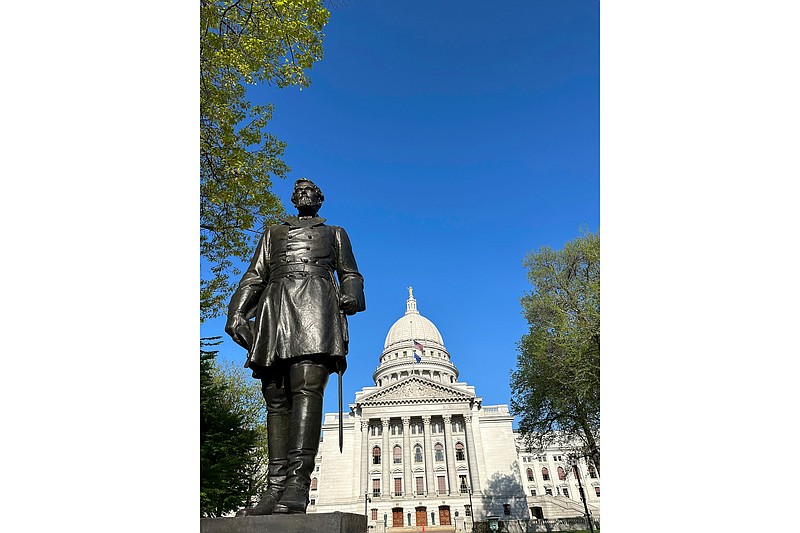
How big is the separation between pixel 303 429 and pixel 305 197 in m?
1.96

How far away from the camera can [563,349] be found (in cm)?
2094

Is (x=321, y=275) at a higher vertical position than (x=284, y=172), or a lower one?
lower

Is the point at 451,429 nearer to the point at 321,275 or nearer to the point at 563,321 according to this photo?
the point at 563,321

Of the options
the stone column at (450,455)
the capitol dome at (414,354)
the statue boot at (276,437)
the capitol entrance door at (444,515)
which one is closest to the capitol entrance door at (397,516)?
the capitol entrance door at (444,515)

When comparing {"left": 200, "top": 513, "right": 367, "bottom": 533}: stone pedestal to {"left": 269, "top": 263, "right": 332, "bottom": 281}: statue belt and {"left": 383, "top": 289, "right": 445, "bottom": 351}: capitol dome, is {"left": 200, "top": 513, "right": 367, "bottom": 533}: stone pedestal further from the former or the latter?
{"left": 383, "top": 289, "right": 445, "bottom": 351}: capitol dome

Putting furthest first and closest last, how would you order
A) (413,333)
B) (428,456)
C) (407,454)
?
(413,333)
(407,454)
(428,456)

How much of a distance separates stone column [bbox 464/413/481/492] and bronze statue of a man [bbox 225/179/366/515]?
61.6 m

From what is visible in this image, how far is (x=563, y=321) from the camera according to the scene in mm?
21844

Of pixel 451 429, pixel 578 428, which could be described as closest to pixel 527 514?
pixel 451 429

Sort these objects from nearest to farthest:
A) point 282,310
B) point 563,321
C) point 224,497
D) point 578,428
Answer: point 282,310 → point 224,497 → point 563,321 → point 578,428

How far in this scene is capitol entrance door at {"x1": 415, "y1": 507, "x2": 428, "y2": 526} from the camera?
58991 millimetres

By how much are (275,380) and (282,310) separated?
0.54 meters

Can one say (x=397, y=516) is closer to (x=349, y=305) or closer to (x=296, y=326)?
(x=349, y=305)

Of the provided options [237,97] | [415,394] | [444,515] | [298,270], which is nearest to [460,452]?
[444,515]
